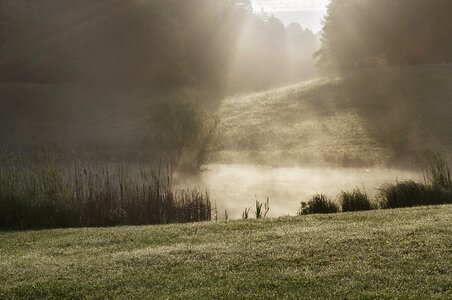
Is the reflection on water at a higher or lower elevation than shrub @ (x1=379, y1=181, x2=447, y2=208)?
higher

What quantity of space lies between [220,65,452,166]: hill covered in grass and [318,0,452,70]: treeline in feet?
9.70

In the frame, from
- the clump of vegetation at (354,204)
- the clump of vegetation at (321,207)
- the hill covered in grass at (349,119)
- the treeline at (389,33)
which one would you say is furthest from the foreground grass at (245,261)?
the treeline at (389,33)

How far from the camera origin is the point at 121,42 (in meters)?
46.0

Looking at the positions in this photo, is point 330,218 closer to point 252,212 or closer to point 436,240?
point 436,240

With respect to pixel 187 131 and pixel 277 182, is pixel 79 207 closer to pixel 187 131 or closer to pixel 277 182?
pixel 277 182

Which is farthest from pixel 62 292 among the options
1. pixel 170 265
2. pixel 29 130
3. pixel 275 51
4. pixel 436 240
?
pixel 275 51

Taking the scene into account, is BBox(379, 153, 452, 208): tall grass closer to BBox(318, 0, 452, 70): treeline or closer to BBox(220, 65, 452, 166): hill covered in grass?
BBox(220, 65, 452, 166): hill covered in grass

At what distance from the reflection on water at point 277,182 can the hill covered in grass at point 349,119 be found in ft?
8.96

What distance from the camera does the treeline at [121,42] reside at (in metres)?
45.6

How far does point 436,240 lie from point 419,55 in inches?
1689

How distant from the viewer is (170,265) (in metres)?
8.59

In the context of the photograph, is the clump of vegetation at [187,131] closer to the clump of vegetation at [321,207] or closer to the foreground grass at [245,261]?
the clump of vegetation at [321,207]

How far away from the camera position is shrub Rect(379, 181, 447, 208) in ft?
48.3

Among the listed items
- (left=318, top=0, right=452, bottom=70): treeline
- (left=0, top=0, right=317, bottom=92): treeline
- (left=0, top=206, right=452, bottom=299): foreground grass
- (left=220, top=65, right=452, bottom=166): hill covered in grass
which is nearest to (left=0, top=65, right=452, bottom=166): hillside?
(left=220, top=65, right=452, bottom=166): hill covered in grass
